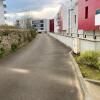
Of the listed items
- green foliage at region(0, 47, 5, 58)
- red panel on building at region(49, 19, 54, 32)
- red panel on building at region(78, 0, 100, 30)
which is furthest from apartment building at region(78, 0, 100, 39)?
red panel on building at region(49, 19, 54, 32)

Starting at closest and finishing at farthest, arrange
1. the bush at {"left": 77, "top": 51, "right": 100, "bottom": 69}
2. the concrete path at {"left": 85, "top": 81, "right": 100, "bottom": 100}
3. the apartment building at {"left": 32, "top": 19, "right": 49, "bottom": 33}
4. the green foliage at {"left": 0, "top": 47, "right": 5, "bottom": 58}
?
the concrete path at {"left": 85, "top": 81, "right": 100, "bottom": 100} < the bush at {"left": 77, "top": 51, "right": 100, "bottom": 69} < the green foliage at {"left": 0, "top": 47, "right": 5, "bottom": 58} < the apartment building at {"left": 32, "top": 19, "right": 49, "bottom": 33}

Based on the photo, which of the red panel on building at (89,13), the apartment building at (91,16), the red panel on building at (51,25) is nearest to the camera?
the apartment building at (91,16)

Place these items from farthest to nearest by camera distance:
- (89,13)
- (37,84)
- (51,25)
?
1. (51,25)
2. (89,13)
3. (37,84)

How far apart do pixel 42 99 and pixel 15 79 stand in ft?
9.79

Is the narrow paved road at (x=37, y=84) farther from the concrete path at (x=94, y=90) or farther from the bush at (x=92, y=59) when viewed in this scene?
the bush at (x=92, y=59)

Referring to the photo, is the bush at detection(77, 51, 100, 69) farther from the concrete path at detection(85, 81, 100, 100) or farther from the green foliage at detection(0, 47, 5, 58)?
the green foliage at detection(0, 47, 5, 58)

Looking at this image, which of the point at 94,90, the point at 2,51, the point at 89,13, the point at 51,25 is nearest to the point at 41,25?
the point at 51,25

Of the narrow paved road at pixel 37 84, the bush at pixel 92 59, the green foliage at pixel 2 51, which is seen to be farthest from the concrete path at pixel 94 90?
the green foliage at pixel 2 51

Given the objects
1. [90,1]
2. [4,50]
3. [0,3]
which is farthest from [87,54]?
[0,3]

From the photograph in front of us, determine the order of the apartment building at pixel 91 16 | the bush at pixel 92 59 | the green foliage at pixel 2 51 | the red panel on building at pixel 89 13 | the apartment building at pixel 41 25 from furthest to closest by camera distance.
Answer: the apartment building at pixel 41 25, the red panel on building at pixel 89 13, the apartment building at pixel 91 16, the green foliage at pixel 2 51, the bush at pixel 92 59

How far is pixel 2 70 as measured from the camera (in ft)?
40.3

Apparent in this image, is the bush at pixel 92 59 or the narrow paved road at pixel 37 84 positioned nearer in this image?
the narrow paved road at pixel 37 84

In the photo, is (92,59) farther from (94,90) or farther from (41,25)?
(41,25)

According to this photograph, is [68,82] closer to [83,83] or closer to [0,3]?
[83,83]
